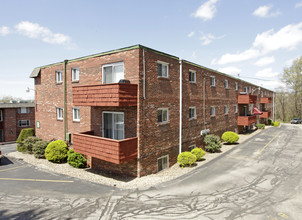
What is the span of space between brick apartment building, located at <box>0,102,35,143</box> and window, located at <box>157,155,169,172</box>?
33.6 metres

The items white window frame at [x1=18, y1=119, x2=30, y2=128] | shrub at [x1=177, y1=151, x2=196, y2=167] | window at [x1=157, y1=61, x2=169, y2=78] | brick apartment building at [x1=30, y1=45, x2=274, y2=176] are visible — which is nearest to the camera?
brick apartment building at [x1=30, y1=45, x2=274, y2=176]

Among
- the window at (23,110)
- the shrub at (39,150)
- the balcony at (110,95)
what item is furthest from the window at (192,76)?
the window at (23,110)

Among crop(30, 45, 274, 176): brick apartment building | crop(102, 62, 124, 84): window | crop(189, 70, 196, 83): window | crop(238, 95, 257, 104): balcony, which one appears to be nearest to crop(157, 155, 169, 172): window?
crop(30, 45, 274, 176): brick apartment building

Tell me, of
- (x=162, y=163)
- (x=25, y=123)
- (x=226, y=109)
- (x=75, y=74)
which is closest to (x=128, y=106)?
(x=162, y=163)

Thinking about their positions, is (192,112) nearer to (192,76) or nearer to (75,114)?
(192,76)

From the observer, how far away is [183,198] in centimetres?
902

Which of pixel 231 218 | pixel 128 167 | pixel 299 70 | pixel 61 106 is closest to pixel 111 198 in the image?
pixel 128 167

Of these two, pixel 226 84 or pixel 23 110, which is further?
pixel 23 110

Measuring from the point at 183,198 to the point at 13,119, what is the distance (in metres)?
37.6

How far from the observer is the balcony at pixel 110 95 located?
1076 centimetres

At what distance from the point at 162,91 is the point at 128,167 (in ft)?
18.8

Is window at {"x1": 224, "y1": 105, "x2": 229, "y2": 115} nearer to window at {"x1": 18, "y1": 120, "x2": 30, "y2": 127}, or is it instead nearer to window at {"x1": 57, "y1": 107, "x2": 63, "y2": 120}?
window at {"x1": 57, "y1": 107, "x2": 63, "y2": 120}

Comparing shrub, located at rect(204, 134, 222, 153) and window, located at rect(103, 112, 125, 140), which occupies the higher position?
window, located at rect(103, 112, 125, 140)

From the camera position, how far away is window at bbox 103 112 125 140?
12.8 m
